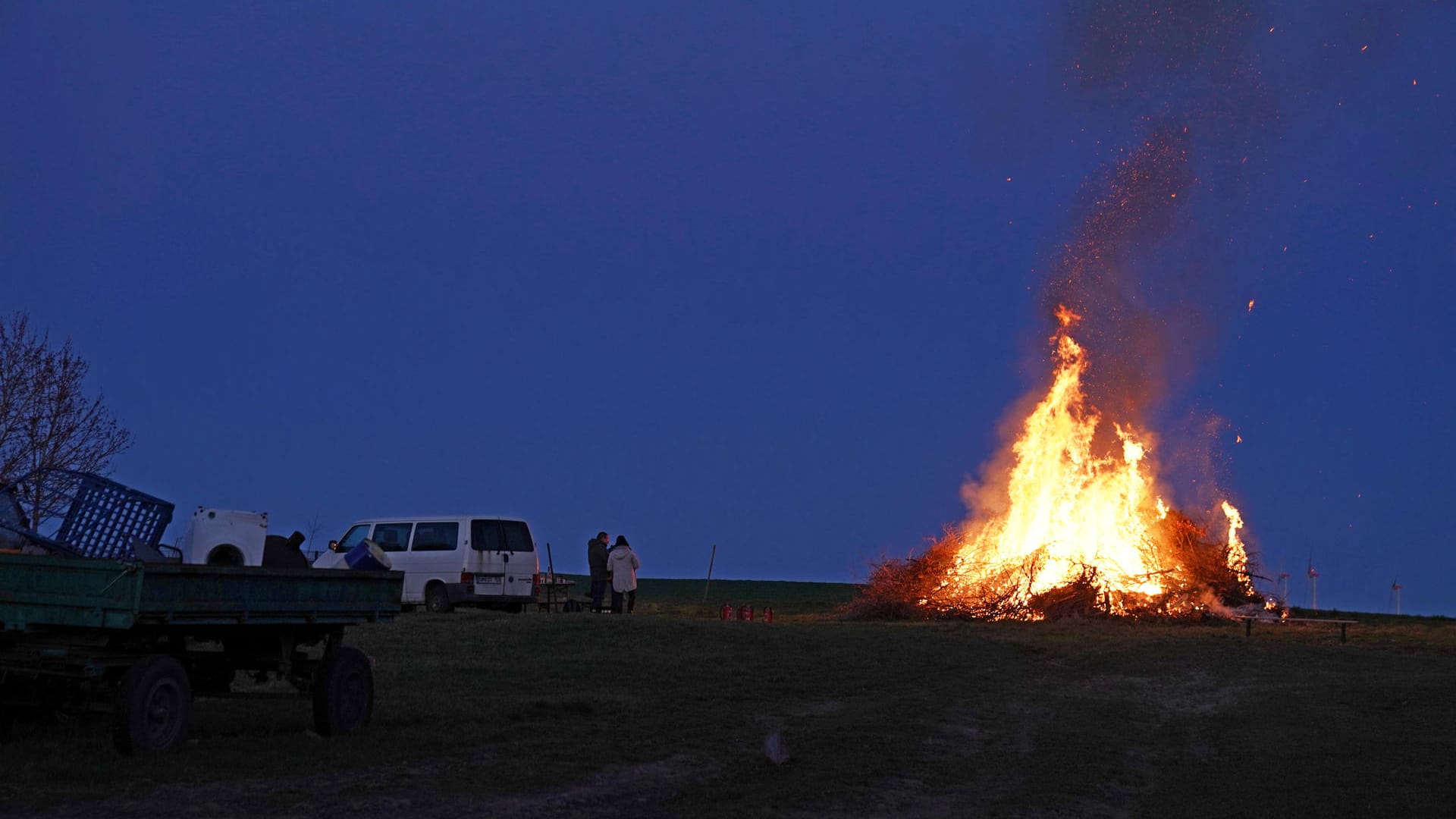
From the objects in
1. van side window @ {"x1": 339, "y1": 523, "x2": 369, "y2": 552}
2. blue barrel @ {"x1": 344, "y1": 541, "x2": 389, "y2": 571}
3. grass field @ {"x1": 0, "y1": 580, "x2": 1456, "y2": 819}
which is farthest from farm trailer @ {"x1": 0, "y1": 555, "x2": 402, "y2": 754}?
van side window @ {"x1": 339, "y1": 523, "x2": 369, "y2": 552}

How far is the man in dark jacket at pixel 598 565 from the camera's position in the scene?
29.8m

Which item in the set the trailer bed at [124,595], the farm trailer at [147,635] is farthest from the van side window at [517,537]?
the trailer bed at [124,595]

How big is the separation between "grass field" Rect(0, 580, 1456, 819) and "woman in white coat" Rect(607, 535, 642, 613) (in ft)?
13.3

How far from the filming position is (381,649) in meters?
19.4

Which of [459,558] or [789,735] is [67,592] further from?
[459,558]

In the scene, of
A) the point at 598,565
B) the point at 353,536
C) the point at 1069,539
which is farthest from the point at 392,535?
the point at 1069,539

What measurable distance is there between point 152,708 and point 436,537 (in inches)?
731

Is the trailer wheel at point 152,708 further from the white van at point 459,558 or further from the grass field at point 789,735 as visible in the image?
the white van at point 459,558

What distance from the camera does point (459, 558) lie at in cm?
2827

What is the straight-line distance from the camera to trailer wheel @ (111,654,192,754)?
987 centimetres

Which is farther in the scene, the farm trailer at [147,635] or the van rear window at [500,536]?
the van rear window at [500,536]

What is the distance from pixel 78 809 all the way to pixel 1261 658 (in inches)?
753

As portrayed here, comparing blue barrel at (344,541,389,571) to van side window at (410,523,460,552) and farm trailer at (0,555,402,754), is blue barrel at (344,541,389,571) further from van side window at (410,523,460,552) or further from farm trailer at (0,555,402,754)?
van side window at (410,523,460,552)

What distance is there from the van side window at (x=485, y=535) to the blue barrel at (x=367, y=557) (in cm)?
1410
